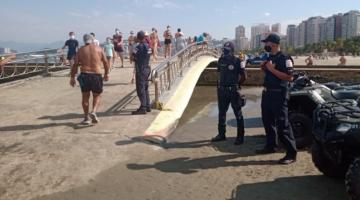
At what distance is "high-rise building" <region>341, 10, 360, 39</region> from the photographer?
131 m

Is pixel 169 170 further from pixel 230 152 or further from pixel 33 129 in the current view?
pixel 33 129

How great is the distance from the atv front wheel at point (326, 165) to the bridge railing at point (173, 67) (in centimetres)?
462

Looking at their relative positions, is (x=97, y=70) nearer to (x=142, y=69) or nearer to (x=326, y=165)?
(x=142, y=69)

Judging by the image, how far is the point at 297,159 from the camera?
673 cm

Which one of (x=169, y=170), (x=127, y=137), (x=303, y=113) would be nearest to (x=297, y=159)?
(x=303, y=113)

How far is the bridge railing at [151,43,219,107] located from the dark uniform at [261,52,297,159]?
3.55 metres

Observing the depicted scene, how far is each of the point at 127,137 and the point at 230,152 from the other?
1.73m

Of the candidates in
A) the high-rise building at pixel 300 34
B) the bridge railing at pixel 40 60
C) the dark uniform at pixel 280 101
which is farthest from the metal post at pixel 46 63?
the high-rise building at pixel 300 34

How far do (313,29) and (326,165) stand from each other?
462 ft

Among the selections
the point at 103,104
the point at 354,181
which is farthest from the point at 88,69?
the point at 354,181

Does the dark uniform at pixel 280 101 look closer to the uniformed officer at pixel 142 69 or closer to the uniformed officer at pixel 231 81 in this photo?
the uniformed officer at pixel 231 81

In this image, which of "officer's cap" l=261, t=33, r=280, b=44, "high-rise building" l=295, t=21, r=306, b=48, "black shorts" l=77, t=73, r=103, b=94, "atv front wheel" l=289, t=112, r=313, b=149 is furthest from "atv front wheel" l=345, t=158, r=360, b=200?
"high-rise building" l=295, t=21, r=306, b=48

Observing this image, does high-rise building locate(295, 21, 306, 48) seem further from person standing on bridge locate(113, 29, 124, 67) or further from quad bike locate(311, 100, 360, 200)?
quad bike locate(311, 100, 360, 200)

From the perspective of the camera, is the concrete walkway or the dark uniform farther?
the dark uniform
